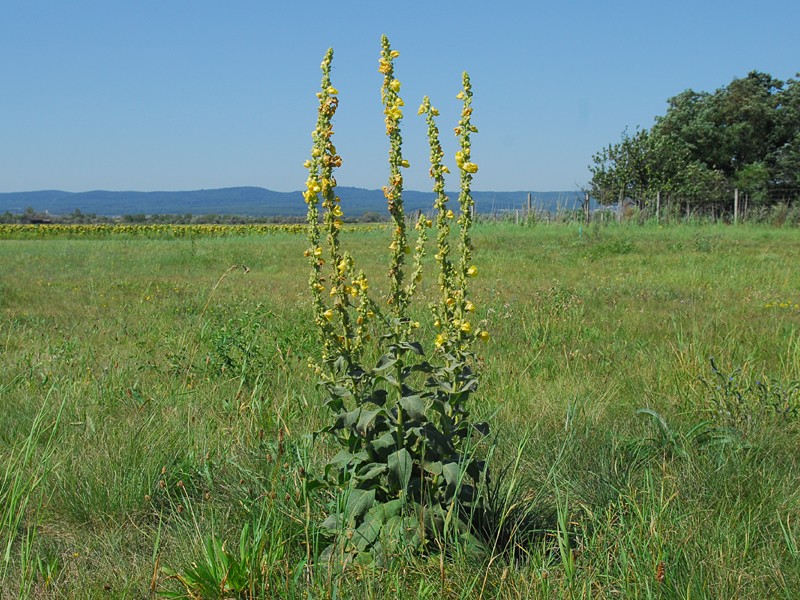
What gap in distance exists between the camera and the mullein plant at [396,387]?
2238 mm

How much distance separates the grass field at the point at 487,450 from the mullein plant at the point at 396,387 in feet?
0.44

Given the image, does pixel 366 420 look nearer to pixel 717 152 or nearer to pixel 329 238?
pixel 329 238

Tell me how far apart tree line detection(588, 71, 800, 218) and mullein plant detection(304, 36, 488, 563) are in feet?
112

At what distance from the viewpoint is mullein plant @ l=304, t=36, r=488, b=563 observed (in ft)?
7.34

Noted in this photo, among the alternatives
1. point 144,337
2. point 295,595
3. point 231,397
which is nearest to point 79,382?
point 231,397

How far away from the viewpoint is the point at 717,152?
3853cm

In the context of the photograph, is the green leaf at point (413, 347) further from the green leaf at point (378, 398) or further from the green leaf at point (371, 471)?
the green leaf at point (371, 471)

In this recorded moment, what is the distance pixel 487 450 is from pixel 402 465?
990mm

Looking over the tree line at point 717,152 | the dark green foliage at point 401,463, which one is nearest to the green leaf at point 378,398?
the dark green foliage at point 401,463

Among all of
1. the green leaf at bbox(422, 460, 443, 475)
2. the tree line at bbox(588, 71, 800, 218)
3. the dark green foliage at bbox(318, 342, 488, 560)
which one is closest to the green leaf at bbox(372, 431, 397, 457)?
the dark green foliage at bbox(318, 342, 488, 560)

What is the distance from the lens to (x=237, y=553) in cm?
236

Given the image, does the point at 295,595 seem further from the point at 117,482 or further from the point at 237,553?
the point at 117,482

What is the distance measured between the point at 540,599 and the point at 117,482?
168 centimetres

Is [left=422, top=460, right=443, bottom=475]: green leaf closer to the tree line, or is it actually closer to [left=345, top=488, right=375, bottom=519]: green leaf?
[left=345, top=488, right=375, bottom=519]: green leaf
